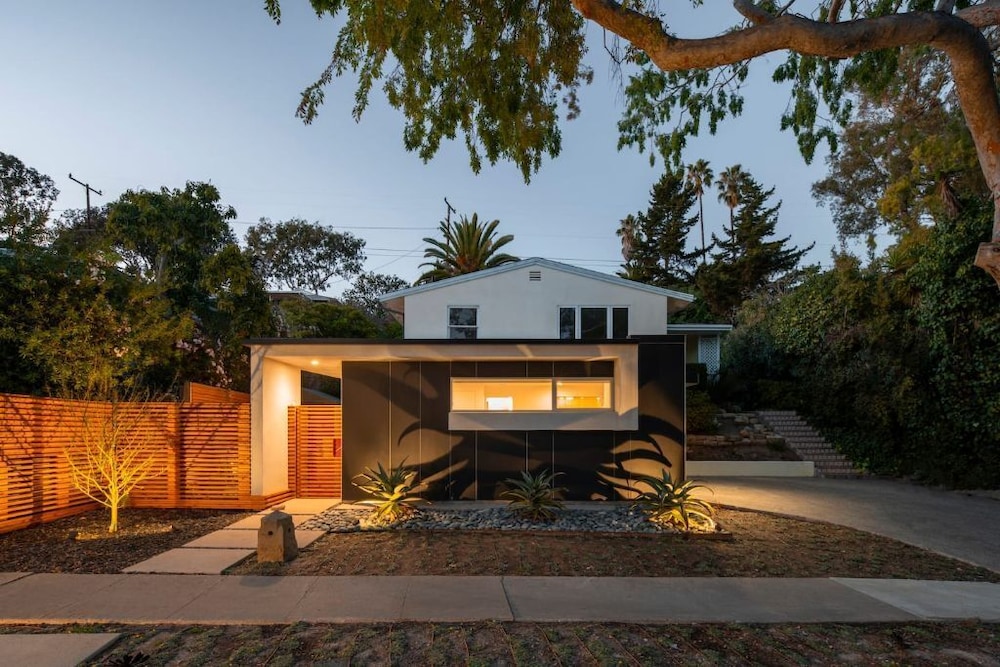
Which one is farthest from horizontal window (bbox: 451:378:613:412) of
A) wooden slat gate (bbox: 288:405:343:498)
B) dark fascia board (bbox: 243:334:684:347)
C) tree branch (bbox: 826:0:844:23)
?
tree branch (bbox: 826:0:844:23)

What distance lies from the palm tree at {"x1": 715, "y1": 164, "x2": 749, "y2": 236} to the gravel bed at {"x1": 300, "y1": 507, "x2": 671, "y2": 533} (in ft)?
111

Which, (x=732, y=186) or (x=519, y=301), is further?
(x=732, y=186)

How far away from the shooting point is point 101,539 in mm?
6934

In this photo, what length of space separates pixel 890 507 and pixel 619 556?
24.2ft

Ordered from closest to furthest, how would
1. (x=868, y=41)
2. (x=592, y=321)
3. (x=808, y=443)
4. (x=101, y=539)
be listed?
(x=868, y=41) → (x=101, y=539) → (x=592, y=321) → (x=808, y=443)

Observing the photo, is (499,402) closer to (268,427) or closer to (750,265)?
(268,427)

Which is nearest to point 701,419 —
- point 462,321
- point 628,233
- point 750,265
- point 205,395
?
point 462,321

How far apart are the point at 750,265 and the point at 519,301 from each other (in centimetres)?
2526

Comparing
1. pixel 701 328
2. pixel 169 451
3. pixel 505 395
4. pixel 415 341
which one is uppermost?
pixel 701 328

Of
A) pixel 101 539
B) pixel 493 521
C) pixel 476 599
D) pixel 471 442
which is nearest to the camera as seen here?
pixel 476 599

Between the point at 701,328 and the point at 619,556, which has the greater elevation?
the point at 701,328

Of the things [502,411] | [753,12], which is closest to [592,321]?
[502,411]

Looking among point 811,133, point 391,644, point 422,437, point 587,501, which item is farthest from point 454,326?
point 391,644

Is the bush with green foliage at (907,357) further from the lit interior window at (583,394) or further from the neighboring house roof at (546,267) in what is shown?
the lit interior window at (583,394)
